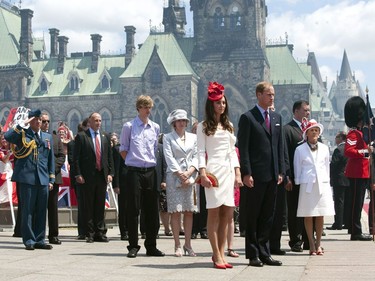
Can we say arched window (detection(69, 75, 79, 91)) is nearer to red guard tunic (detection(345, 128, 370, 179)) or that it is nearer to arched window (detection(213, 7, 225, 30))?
arched window (detection(213, 7, 225, 30))

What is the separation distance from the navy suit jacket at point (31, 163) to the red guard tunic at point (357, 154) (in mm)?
4326

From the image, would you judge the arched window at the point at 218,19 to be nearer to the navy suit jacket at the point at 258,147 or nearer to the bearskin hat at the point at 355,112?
the bearskin hat at the point at 355,112

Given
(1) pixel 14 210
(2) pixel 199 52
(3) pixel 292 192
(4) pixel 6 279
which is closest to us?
(4) pixel 6 279

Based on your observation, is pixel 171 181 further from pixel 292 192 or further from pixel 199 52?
pixel 199 52

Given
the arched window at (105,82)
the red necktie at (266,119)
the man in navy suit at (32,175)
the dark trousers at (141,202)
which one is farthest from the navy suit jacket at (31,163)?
the arched window at (105,82)

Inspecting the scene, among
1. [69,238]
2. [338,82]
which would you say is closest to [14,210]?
[69,238]

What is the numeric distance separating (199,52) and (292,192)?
190ft

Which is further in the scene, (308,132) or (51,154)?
(51,154)

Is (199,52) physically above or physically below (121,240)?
above

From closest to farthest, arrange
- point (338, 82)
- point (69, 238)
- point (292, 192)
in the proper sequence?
point (292, 192) < point (69, 238) < point (338, 82)

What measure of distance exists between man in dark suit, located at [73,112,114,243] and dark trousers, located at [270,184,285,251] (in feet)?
8.69

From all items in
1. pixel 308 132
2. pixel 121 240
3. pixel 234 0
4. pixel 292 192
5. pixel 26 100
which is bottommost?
pixel 121 240

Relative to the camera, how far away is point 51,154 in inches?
404

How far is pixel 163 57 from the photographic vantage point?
6800 cm
